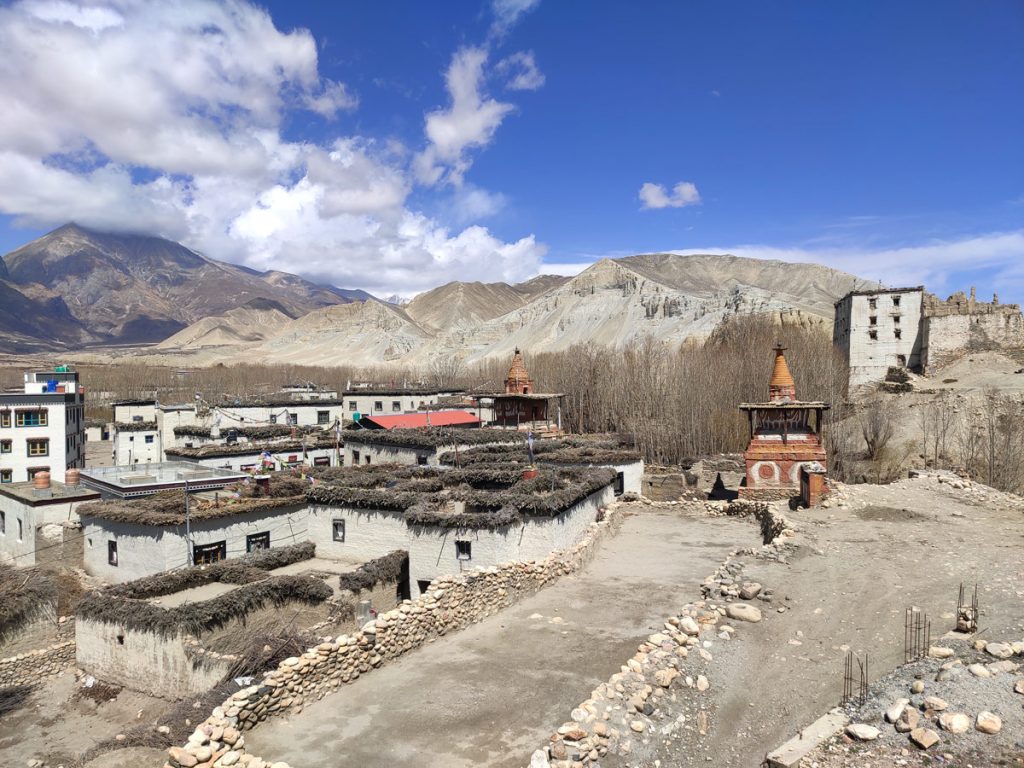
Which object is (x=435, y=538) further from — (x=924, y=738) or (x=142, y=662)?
(x=924, y=738)

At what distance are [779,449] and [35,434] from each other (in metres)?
40.0

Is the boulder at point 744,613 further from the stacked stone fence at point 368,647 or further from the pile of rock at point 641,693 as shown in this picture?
the stacked stone fence at point 368,647

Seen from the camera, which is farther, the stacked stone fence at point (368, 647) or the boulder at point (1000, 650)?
the boulder at point (1000, 650)

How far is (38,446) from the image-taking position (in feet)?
124

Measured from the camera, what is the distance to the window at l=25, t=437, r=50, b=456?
37531 millimetres

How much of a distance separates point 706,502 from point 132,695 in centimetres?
1979

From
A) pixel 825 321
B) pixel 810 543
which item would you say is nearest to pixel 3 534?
pixel 810 543

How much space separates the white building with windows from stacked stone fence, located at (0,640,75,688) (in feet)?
83.5

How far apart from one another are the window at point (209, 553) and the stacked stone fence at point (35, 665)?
3.43 m

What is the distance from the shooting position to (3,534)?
2447 centimetres

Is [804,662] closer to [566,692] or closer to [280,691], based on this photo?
[566,692]

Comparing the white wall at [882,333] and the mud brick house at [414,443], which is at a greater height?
the white wall at [882,333]

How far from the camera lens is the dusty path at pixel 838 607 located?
344 inches

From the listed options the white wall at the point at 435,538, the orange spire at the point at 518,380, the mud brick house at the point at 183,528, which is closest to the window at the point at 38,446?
the mud brick house at the point at 183,528
